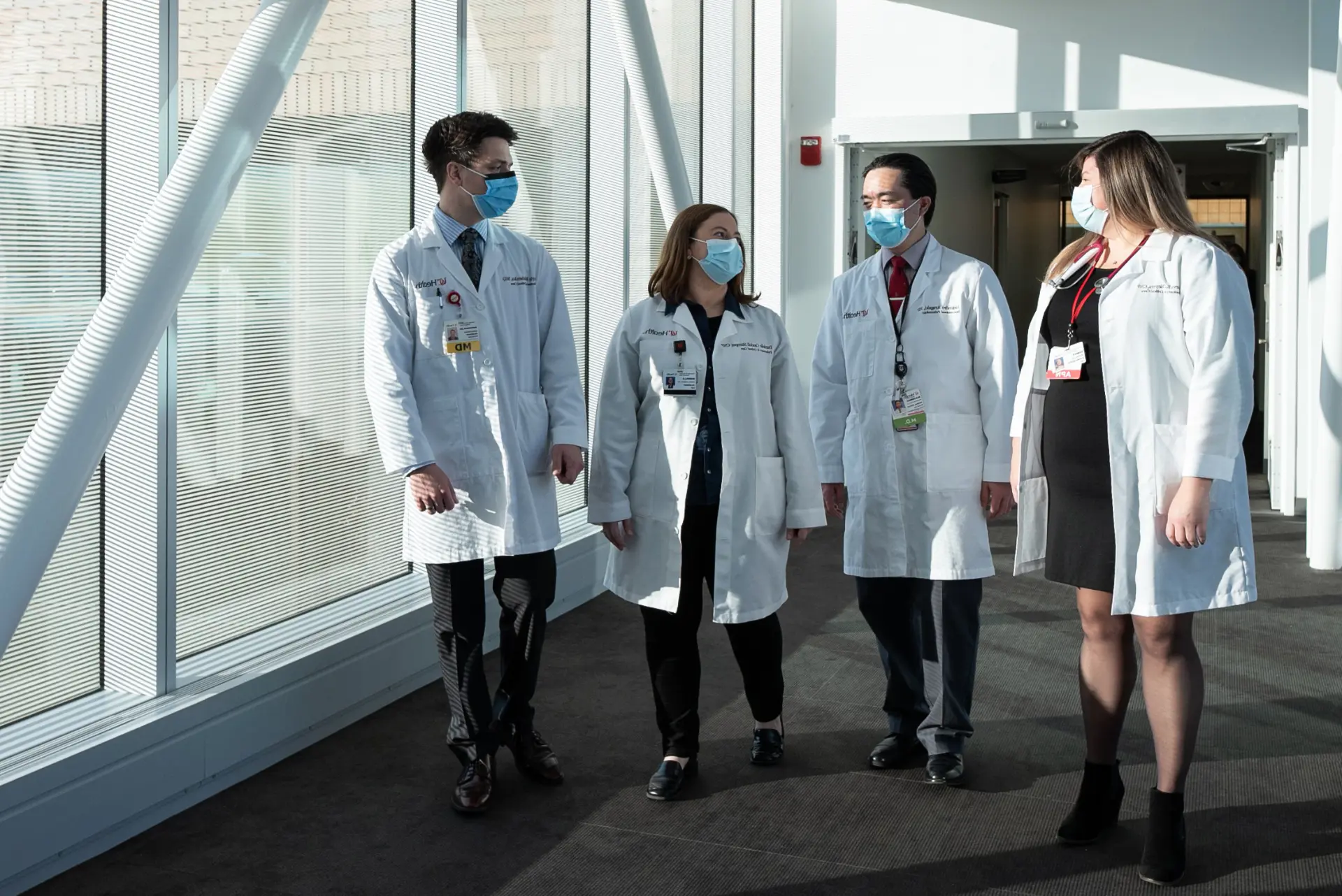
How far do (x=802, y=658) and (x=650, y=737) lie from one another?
1003 mm

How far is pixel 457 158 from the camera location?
3.09 meters

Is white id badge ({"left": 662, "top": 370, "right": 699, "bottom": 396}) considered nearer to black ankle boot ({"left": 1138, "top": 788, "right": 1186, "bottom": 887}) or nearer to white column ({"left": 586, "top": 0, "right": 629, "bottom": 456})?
black ankle boot ({"left": 1138, "top": 788, "right": 1186, "bottom": 887})

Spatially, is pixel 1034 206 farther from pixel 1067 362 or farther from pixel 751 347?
pixel 1067 362

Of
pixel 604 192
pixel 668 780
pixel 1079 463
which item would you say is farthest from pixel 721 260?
pixel 604 192

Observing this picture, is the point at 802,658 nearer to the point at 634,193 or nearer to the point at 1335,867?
the point at 1335,867

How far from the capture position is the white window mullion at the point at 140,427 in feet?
9.65

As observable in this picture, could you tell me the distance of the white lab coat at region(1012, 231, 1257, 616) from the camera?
2.45m

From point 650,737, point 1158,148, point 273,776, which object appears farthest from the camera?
point 650,737

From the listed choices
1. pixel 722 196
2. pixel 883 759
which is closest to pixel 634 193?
pixel 722 196

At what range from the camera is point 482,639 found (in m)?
3.18

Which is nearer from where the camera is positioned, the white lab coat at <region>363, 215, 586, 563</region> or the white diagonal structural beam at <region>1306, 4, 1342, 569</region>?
the white lab coat at <region>363, 215, 586, 563</region>

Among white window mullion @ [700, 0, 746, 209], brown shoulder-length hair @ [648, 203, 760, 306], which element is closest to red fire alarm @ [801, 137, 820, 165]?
white window mullion @ [700, 0, 746, 209]

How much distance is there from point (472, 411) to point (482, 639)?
1.87ft

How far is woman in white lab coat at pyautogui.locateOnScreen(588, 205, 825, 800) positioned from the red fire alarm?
203 inches
